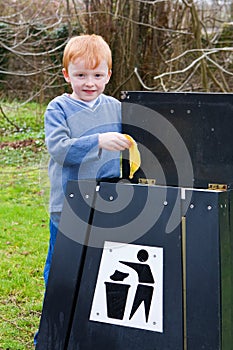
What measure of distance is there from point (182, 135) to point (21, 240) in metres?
3.12

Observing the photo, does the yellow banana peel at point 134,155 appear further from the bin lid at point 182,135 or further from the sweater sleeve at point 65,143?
the sweater sleeve at point 65,143

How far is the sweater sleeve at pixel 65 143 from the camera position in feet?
8.09

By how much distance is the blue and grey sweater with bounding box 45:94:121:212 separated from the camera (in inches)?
98.9

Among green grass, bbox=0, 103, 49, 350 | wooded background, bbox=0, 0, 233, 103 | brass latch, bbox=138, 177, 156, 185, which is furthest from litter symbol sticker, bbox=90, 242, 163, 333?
wooded background, bbox=0, 0, 233, 103

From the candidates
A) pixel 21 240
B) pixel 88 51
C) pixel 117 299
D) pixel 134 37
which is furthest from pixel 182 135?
pixel 134 37

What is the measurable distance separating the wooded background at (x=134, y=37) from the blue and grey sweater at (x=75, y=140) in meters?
6.08

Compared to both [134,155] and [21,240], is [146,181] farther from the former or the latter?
[21,240]

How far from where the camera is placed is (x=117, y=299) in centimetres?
232

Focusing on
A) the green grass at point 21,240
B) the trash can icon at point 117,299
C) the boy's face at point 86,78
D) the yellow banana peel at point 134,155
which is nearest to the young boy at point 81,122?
the boy's face at point 86,78

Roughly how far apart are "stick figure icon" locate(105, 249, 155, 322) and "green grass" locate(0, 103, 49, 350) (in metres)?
0.70

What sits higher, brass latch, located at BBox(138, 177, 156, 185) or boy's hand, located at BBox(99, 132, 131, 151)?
boy's hand, located at BBox(99, 132, 131, 151)

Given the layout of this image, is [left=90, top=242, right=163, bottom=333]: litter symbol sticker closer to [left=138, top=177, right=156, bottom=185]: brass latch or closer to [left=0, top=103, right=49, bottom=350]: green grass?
[left=138, top=177, right=156, bottom=185]: brass latch

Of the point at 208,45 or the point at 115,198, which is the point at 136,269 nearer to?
the point at 115,198

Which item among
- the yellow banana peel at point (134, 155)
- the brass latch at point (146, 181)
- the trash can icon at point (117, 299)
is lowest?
the trash can icon at point (117, 299)
